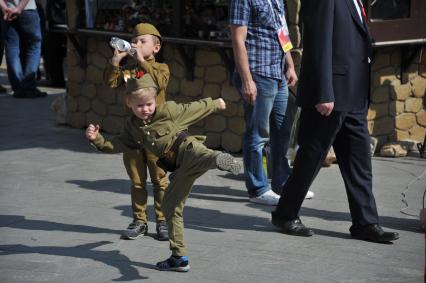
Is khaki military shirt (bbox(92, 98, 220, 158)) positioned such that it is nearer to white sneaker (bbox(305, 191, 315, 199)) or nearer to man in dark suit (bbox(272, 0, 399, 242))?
man in dark suit (bbox(272, 0, 399, 242))

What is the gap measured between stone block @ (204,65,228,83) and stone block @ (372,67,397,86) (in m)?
1.43

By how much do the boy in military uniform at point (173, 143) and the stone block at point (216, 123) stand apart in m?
3.25

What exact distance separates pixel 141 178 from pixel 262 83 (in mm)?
1323

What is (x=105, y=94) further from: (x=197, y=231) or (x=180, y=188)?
(x=180, y=188)

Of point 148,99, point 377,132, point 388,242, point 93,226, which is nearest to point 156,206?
point 93,226

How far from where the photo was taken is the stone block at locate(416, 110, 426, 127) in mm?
9594

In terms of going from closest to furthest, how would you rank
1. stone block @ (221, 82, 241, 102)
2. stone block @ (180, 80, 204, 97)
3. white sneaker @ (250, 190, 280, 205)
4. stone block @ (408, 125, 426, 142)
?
white sneaker @ (250, 190, 280, 205) < stone block @ (221, 82, 241, 102) < stone block @ (180, 80, 204, 97) < stone block @ (408, 125, 426, 142)

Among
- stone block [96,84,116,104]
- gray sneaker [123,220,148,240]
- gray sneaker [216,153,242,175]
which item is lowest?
gray sneaker [123,220,148,240]

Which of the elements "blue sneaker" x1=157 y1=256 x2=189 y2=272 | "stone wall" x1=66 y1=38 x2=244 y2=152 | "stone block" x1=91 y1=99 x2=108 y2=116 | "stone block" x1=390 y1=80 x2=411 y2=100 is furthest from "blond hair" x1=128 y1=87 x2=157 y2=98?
"stone block" x1=91 y1=99 x2=108 y2=116

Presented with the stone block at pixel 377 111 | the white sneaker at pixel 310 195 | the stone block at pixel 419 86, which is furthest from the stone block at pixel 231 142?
the stone block at pixel 419 86

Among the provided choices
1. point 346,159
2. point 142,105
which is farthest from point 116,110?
point 142,105

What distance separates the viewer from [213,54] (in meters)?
9.05

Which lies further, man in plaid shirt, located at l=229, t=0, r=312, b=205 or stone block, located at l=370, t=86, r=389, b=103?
stone block, located at l=370, t=86, r=389, b=103

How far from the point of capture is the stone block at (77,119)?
10.4m
